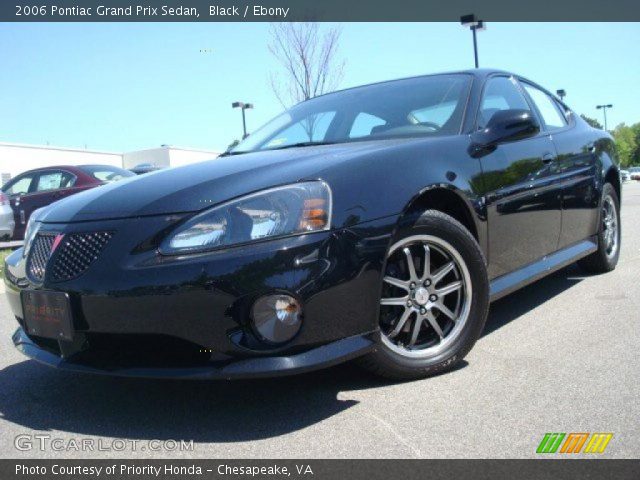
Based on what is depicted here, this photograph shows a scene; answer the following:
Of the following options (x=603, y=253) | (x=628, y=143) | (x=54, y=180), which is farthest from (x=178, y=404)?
(x=628, y=143)

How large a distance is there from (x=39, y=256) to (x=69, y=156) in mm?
34159

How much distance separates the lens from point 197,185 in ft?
8.02

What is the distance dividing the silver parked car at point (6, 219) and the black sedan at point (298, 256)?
7595 mm

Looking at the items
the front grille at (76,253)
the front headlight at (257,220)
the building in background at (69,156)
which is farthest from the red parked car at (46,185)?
the building in background at (69,156)

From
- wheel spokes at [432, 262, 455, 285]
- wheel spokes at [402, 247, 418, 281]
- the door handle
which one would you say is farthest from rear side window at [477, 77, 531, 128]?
wheel spokes at [402, 247, 418, 281]

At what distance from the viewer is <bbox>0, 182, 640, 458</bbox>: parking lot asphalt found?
2.12 m

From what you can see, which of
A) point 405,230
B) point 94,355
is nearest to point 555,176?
point 405,230

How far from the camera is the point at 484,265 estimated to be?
9.30 feet

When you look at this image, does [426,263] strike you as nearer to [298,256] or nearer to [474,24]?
[298,256]

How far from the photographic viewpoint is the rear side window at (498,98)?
3.39 m

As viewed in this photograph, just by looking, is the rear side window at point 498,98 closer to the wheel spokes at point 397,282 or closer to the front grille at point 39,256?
the wheel spokes at point 397,282
